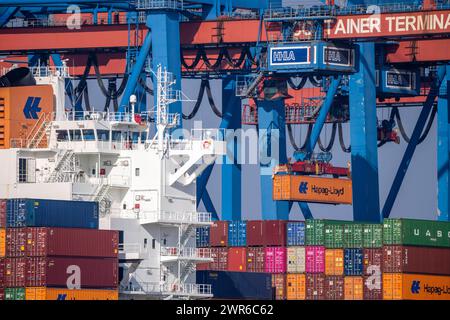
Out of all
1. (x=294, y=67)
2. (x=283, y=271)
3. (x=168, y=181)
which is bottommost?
(x=283, y=271)

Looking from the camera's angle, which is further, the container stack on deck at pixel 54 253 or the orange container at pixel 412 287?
the orange container at pixel 412 287

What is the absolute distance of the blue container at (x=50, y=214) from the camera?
4531cm

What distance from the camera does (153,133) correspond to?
181 ft

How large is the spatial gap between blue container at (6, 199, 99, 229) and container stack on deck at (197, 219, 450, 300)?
10901mm

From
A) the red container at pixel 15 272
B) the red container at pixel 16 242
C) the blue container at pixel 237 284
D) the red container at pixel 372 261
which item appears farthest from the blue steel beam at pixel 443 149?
the red container at pixel 15 272

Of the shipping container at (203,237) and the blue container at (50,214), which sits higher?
the blue container at (50,214)

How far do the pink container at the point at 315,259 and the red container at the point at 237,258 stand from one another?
2811 mm

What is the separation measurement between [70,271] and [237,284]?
1044cm

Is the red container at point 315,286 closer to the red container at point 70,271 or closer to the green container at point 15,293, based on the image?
the red container at point 70,271

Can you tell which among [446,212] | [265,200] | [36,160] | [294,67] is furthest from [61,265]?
[446,212]

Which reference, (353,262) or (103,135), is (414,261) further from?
(103,135)

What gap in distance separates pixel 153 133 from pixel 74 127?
4438 mm
